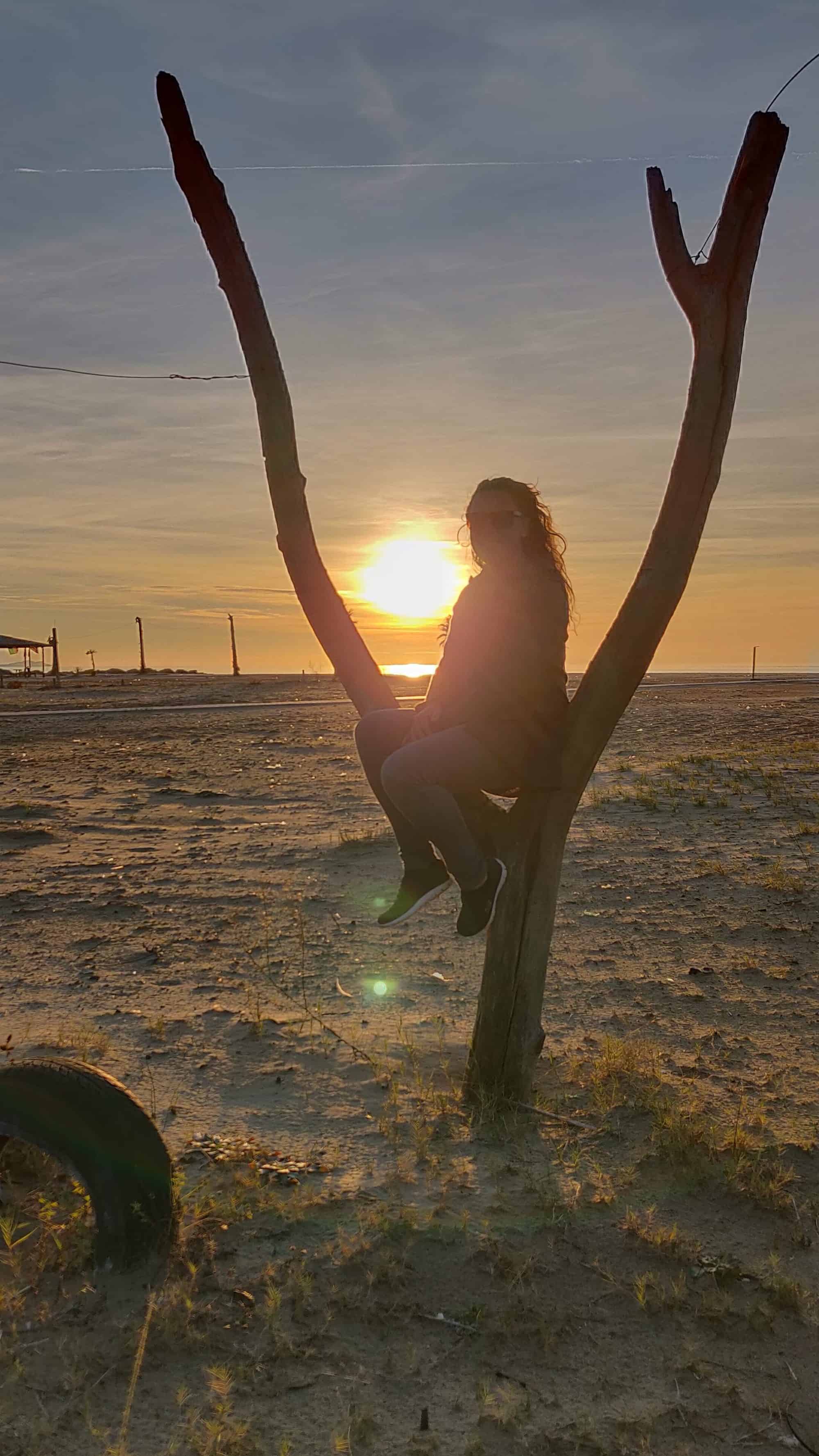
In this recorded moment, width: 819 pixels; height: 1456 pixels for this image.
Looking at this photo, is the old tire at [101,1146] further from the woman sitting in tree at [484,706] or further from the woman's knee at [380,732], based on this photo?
the woman's knee at [380,732]

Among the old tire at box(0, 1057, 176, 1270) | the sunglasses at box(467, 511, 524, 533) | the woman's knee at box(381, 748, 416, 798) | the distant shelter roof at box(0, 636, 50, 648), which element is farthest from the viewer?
the distant shelter roof at box(0, 636, 50, 648)

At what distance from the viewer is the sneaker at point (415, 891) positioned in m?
4.21

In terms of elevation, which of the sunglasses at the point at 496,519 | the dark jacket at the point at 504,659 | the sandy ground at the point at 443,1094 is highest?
the sunglasses at the point at 496,519

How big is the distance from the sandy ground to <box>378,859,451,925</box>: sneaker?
42.6 inches

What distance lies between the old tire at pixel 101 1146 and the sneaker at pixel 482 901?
1458 millimetres

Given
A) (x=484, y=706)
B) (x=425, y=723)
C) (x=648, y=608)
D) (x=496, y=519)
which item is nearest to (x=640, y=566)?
(x=648, y=608)

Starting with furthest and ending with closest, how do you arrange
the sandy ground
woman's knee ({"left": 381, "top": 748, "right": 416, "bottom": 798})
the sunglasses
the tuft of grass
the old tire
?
1. the tuft of grass
2. the sunglasses
3. woman's knee ({"left": 381, "top": 748, "right": 416, "bottom": 798})
4. the old tire
5. the sandy ground

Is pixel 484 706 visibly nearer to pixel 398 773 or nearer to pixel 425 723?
pixel 425 723

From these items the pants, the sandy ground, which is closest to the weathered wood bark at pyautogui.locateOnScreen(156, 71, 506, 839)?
the pants

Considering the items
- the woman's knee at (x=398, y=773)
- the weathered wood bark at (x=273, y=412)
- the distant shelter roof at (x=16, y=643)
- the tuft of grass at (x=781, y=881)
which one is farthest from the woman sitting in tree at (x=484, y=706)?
the distant shelter roof at (x=16, y=643)

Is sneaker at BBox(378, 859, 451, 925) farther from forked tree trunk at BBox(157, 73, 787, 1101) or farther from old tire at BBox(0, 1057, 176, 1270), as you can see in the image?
old tire at BBox(0, 1057, 176, 1270)

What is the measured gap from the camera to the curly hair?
4.05 meters

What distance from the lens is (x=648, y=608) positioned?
4.29 m

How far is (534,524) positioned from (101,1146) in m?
2.81
